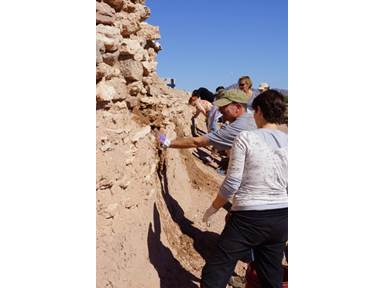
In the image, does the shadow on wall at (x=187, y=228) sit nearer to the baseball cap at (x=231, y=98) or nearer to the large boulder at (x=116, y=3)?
the baseball cap at (x=231, y=98)

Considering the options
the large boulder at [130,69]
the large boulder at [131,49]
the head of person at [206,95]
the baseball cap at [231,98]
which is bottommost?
the baseball cap at [231,98]

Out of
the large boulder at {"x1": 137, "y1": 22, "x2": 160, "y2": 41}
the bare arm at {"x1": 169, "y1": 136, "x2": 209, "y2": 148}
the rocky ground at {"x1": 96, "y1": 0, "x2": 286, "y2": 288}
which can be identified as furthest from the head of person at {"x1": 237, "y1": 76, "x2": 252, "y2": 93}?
the bare arm at {"x1": 169, "y1": 136, "x2": 209, "y2": 148}

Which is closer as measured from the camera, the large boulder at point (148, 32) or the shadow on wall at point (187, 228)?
the large boulder at point (148, 32)

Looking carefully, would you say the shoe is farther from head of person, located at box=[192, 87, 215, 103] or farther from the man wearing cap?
the man wearing cap

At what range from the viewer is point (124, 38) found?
123 inches

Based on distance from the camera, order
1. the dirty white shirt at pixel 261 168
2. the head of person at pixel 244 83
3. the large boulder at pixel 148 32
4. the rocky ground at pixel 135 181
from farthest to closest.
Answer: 1. the head of person at pixel 244 83
2. the large boulder at pixel 148 32
3. the rocky ground at pixel 135 181
4. the dirty white shirt at pixel 261 168

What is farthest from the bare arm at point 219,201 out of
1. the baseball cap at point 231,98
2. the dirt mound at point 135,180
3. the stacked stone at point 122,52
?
the stacked stone at point 122,52

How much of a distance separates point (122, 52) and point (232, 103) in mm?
813

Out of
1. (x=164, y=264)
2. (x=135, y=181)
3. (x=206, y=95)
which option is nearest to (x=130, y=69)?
(x=135, y=181)

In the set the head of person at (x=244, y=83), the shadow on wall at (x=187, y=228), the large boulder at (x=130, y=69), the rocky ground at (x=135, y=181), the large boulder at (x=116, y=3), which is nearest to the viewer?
the rocky ground at (x=135, y=181)

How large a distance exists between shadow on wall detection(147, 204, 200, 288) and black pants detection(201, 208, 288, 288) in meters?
0.68

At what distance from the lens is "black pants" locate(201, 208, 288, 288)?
7.82 feet

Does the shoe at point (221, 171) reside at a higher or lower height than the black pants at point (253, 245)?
higher

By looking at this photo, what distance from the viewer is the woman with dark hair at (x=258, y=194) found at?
7.72ft
